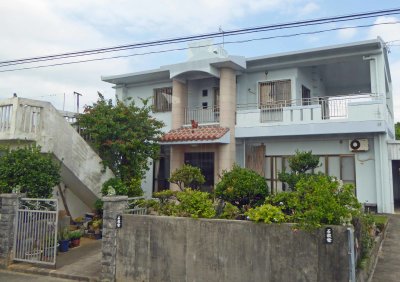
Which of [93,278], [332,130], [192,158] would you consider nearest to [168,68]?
[192,158]

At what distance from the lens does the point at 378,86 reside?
13570 mm

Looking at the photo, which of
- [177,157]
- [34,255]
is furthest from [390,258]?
[177,157]

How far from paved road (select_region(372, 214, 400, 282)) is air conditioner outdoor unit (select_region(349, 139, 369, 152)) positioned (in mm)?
3063

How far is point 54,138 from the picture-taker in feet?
35.2

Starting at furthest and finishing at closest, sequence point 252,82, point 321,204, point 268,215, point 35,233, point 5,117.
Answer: point 252,82, point 5,117, point 35,233, point 268,215, point 321,204

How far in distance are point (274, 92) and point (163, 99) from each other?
6119 mm

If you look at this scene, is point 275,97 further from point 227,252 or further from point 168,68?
point 227,252

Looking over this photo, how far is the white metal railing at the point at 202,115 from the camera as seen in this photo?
A: 16.6 meters

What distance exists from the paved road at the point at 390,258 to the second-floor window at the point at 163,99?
1173 centimetres

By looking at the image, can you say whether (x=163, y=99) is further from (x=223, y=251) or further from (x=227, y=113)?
(x=223, y=251)

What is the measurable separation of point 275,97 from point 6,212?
12.3m

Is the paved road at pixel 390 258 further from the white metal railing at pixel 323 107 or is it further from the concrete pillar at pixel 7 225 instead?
the concrete pillar at pixel 7 225

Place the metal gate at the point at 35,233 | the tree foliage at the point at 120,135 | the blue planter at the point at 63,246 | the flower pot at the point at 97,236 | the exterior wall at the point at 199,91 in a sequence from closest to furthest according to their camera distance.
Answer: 1. the metal gate at the point at 35,233
2. the blue planter at the point at 63,246
3. the flower pot at the point at 97,236
4. the tree foliage at the point at 120,135
5. the exterior wall at the point at 199,91

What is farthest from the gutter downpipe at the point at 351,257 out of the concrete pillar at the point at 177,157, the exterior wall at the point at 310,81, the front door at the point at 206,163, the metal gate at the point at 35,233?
the concrete pillar at the point at 177,157
